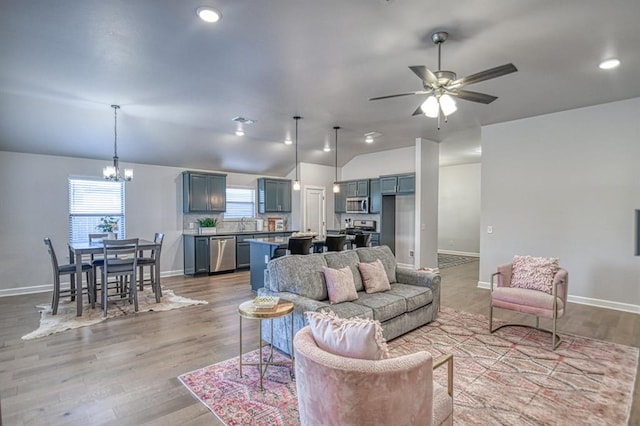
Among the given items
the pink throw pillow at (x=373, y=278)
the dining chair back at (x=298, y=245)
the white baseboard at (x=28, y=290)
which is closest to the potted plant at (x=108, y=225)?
the white baseboard at (x=28, y=290)

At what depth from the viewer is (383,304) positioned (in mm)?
3525

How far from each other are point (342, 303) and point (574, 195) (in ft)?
14.0

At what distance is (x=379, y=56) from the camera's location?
3.32 m

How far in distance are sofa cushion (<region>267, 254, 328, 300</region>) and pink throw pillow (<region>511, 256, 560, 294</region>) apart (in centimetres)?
244

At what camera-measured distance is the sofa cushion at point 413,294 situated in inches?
151

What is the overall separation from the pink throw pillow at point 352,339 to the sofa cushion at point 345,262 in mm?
2146

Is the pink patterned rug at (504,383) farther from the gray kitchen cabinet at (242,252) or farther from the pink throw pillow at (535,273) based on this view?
the gray kitchen cabinet at (242,252)

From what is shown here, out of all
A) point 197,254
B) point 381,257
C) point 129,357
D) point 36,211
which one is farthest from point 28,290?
point 381,257

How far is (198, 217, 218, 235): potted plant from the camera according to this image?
770 centimetres

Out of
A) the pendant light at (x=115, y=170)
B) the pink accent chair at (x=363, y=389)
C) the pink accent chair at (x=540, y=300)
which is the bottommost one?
Result: the pink accent chair at (x=540, y=300)

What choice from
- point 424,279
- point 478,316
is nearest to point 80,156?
point 424,279

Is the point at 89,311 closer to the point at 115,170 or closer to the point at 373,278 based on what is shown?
the point at 115,170

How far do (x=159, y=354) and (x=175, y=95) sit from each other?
3257 millimetres

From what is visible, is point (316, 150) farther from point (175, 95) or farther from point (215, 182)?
point (175, 95)
